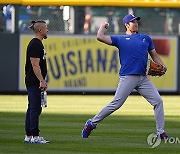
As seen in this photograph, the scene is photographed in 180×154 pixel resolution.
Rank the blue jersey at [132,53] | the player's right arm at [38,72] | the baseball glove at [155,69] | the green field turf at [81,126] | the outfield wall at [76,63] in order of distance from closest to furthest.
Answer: the green field turf at [81,126], the player's right arm at [38,72], the blue jersey at [132,53], the baseball glove at [155,69], the outfield wall at [76,63]

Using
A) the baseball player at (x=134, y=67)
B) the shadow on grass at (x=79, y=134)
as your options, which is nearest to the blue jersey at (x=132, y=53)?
the baseball player at (x=134, y=67)

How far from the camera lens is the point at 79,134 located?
14398 millimetres

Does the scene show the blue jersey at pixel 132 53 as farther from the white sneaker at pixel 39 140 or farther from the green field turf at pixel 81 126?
the white sneaker at pixel 39 140

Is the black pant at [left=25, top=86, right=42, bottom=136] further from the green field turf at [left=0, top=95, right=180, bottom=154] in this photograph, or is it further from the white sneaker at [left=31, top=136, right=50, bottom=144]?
the green field turf at [left=0, top=95, right=180, bottom=154]

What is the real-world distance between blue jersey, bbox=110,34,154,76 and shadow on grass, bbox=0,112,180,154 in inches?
43.1

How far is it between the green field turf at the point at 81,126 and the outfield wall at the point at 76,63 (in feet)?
9.39

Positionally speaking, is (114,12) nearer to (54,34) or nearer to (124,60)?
(54,34)

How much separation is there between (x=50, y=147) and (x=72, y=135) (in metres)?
1.85

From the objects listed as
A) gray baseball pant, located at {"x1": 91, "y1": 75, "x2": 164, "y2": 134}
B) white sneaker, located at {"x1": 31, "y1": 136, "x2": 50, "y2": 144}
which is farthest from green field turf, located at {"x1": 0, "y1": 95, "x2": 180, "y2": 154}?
gray baseball pant, located at {"x1": 91, "y1": 75, "x2": 164, "y2": 134}

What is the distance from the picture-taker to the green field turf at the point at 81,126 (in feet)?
40.3

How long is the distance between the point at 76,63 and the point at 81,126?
1170cm

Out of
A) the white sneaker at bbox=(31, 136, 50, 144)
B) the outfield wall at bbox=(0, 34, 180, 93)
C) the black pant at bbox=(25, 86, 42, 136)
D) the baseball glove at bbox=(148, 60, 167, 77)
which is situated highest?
the baseball glove at bbox=(148, 60, 167, 77)

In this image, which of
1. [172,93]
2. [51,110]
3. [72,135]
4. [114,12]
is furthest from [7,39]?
[72,135]

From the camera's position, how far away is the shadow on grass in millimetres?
12180
